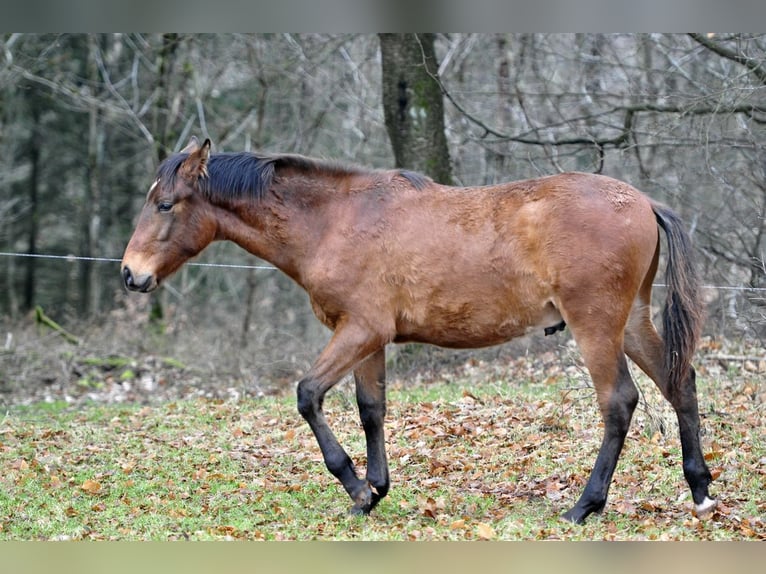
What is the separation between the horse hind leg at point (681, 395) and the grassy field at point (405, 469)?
0.76 ft

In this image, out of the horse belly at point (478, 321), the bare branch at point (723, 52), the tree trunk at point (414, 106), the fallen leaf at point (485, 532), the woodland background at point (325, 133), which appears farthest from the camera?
the tree trunk at point (414, 106)

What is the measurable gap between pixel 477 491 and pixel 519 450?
1.14m

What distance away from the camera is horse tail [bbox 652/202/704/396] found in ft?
20.1

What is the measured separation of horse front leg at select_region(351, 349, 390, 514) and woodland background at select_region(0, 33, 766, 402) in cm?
405

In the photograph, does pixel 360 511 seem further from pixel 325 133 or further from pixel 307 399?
pixel 325 133

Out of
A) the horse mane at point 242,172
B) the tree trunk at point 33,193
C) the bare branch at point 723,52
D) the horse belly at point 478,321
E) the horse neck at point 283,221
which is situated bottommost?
the tree trunk at point 33,193

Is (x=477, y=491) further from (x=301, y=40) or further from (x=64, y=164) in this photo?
(x=64, y=164)

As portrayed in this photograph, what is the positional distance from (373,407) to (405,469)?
1.17 m

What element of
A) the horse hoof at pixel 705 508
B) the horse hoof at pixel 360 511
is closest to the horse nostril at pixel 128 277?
the horse hoof at pixel 360 511

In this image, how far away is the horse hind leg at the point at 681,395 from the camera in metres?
6.11

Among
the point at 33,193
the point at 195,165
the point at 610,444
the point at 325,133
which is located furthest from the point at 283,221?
the point at 33,193

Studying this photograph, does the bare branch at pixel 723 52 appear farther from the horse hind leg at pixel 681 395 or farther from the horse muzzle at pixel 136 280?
the horse muzzle at pixel 136 280

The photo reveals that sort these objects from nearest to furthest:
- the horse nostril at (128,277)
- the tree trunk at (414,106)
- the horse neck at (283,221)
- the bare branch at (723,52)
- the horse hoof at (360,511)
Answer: the horse hoof at (360,511), the horse nostril at (128,277), the horse neck at (283,221), the bare branch at (723,52), the tree trunk at (414,106)

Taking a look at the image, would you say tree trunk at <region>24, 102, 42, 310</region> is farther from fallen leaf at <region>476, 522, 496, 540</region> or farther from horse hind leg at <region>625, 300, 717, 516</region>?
fallen leaf at <region>476, 522, 496, 540</region>
